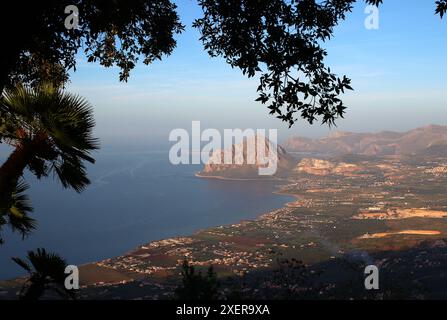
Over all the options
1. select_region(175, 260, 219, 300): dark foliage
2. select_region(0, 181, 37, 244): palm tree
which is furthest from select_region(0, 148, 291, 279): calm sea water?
select_region(0, 181, 37, 244): palm tree

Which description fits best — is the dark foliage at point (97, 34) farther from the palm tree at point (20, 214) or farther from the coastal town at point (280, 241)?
the coastal town at point (280, 241)

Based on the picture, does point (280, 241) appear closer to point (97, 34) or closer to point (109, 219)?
point (109, 219)

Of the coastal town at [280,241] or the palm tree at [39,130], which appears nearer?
the palm tree at [39,130]

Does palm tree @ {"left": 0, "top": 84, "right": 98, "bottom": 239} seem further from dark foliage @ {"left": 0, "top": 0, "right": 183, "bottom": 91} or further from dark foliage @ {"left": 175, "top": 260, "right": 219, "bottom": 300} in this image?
dark foliage @ {"left": 175, "top": 260, "right": 219, "bottom": 300}

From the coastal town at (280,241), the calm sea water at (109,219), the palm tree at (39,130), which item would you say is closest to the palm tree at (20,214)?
the palm tree at (39,130)

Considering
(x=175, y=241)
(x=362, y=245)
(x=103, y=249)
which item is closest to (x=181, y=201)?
(x=175, y=241)

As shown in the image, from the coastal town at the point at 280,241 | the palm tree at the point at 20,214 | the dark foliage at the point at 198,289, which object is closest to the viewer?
the palm tree at the point at 20,214

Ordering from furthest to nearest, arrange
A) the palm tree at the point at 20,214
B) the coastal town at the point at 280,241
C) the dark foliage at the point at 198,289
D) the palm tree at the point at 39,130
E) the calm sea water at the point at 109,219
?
1. the calm sea water at the point at 109,219
2. the coastal town at the point at 280,241
3. the dark foliage at the point at 198,289
4. the palm tree at the point at 20,214
5. the palm tree at the point at 39,130

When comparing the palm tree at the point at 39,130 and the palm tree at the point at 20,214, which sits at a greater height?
the palm tree at the point at 39,130
